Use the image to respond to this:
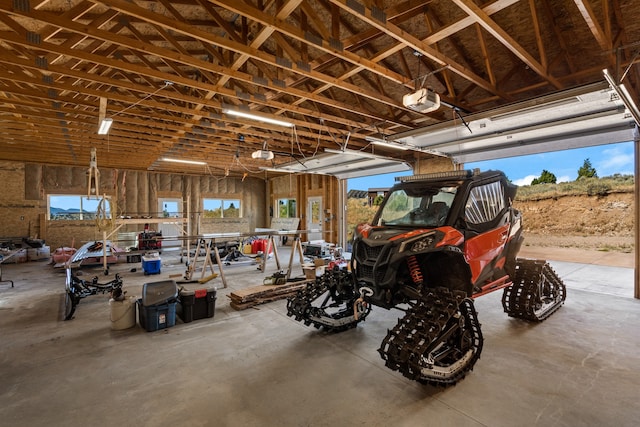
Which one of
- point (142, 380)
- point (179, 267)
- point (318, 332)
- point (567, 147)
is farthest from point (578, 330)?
point (179, 267)

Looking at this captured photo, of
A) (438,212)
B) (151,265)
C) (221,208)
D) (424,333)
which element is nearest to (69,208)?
(221,208)

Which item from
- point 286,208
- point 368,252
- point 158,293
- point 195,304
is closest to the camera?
point 368,252

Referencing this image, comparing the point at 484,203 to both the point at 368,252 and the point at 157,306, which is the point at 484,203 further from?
the point at 157,306

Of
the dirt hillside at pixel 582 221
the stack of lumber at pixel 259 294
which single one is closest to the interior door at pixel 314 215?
the stack of lumber at pixel 259 294

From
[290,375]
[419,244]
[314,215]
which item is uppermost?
[314,215]

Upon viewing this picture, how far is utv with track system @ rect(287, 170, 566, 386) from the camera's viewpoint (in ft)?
9.04

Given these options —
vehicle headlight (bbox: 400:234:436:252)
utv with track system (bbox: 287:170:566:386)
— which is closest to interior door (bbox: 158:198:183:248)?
utv with track system (bbox: 287:170:566:386)

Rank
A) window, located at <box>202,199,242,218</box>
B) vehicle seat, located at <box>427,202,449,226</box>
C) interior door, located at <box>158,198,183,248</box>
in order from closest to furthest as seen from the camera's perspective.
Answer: vehicle seat, located at <box>427,202,449,226</box>, interior door, located at <box>158,198,183,248</box>, window, located at <box>202,199,242,218</box>

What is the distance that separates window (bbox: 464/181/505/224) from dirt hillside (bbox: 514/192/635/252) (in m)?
9.87

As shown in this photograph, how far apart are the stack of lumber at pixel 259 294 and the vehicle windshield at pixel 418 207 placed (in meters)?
2.49

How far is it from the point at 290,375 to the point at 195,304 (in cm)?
225

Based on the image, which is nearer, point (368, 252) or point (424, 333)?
point (424, 333)

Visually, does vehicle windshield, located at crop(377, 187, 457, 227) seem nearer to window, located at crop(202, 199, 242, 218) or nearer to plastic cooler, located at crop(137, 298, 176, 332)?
plastic cooler, located at crop(137, 298, 176, 332)

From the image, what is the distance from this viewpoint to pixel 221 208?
1577 centimetres
